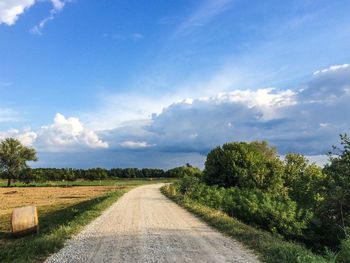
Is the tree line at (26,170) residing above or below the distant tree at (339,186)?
above

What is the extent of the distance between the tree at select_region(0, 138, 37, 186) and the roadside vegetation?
2816 inches

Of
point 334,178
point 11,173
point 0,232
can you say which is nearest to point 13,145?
point 11,173

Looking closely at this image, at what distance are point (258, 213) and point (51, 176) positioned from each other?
123587 mm

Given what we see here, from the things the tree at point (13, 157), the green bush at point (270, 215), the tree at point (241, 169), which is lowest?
the green bush at point (270, 215)

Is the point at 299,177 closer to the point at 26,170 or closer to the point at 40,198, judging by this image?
the point at 40,198

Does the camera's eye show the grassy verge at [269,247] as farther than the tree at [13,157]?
No

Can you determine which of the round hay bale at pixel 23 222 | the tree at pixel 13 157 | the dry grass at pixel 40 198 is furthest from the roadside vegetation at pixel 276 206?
the tree at pixel 13 157

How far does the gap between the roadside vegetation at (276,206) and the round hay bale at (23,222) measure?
7782mm

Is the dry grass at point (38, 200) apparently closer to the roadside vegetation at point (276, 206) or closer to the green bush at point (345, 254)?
the roadside vegetation at point (276, 206)

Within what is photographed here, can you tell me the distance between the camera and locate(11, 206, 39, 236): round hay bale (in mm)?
19266

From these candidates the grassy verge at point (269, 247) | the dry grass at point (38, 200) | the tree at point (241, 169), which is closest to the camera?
the grassy verge at point (269, 247)

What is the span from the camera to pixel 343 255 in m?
11.0

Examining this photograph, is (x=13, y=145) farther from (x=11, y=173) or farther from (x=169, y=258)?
(x=169, y=258)

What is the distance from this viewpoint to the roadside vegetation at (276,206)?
42.2 ft
